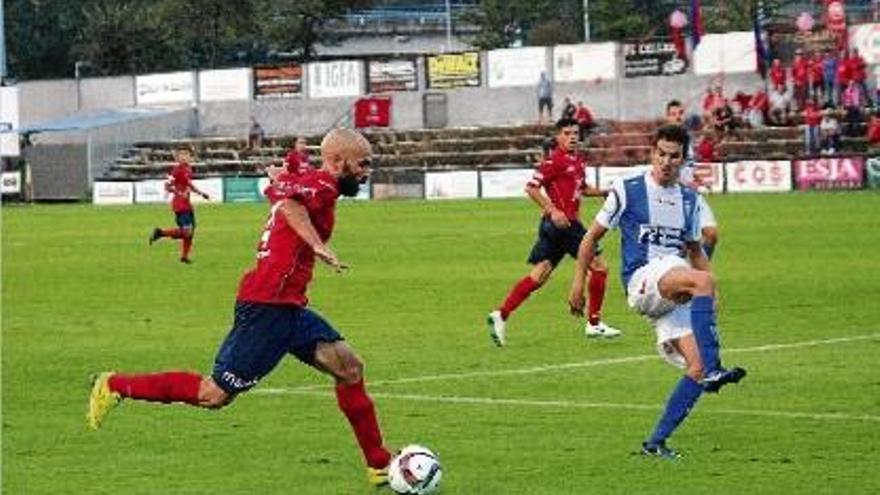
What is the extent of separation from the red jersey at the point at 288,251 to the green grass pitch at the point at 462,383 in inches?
45.1

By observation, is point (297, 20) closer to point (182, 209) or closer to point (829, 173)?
point (829, 173)

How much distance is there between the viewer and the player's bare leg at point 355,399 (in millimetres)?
13742

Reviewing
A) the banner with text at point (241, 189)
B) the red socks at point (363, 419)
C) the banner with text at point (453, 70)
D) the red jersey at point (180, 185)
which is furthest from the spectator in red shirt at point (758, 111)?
the red socks at point (363, 419)

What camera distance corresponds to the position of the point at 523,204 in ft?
200

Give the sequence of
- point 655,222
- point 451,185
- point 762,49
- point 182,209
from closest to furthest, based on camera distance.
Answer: point 655,222 → point 182,209 → point 762,49 → point 451,185

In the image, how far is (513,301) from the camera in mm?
24094

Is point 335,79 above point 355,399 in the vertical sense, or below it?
above

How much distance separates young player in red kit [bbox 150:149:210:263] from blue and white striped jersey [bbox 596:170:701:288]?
25.4m

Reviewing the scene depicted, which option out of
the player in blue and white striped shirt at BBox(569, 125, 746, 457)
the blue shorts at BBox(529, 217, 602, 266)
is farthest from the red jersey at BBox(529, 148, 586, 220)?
the player in blue and white striped shirt at BBox(569, 125, 746, 457)

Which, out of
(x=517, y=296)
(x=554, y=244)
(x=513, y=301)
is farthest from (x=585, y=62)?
(x=513, y=301)

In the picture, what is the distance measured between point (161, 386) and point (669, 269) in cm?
330

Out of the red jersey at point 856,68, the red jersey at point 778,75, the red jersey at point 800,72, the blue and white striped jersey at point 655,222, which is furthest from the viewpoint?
the red jersey at point 778,75

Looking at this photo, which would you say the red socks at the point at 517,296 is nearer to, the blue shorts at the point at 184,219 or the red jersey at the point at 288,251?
the red jersey at the point at 288,251

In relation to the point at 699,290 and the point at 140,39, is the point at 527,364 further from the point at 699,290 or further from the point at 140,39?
the point at 140,39
